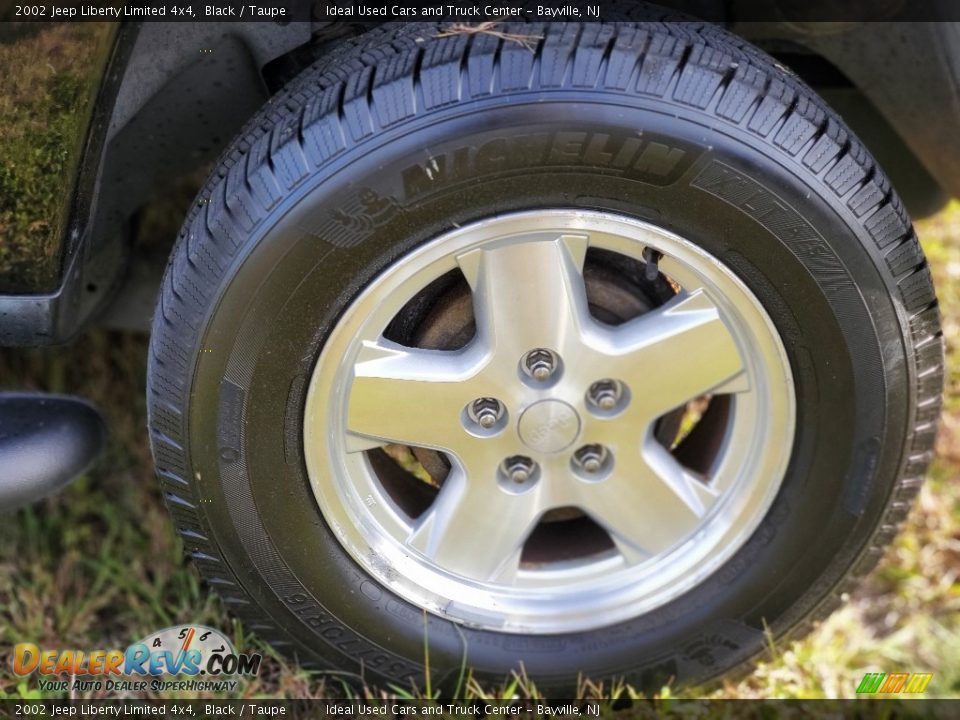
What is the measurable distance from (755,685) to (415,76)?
149 cm

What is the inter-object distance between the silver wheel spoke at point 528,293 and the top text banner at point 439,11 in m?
0.39

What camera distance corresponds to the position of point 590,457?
188cm

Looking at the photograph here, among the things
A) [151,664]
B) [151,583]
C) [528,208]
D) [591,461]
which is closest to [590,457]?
[591,461]

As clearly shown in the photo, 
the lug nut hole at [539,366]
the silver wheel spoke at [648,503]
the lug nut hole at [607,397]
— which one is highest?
the lug nut hole at [539,366]

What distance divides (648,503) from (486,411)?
0.40 metres

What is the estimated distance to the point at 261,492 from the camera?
1.79 meters

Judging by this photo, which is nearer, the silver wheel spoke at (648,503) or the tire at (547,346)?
the tire at (547,346)

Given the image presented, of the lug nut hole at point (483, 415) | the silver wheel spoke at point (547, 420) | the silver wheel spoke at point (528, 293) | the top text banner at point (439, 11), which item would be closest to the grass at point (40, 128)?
the top text banner at point (439, 11)

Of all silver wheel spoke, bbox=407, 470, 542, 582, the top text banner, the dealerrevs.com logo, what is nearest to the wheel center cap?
silver wheel spoke, bbox=407, 470, 542, 582

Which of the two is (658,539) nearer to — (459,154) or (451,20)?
(459,154)

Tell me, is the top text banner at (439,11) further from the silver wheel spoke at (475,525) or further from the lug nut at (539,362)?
the silver wheel spoke at (475,525)

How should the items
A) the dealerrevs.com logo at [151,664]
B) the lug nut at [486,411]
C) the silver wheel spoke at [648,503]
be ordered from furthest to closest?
the dealerrevs.com logo at [151,664] < the silver wheel spoke at [648,503] < the lug nut at [486,411]

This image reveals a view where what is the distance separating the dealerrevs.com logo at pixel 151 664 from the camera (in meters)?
2.06

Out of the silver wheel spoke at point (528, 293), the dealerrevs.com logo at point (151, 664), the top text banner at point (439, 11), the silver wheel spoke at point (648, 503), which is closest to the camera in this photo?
the top text banner at point (439, 11)
